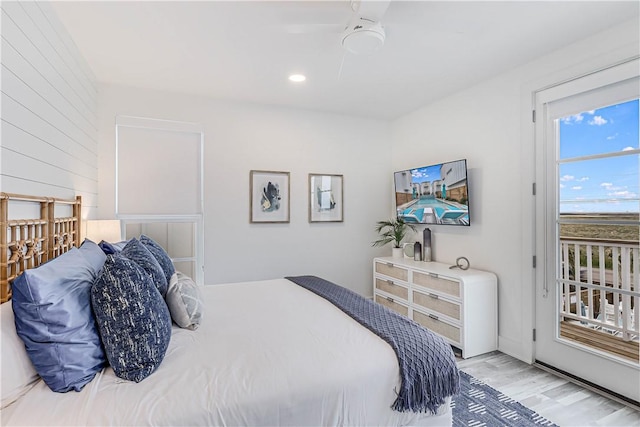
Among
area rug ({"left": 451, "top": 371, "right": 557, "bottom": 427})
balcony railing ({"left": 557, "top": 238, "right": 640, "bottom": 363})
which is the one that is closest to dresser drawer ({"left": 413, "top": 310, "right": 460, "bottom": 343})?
area rug ({"left": 451, "top": 371, "right": 557, "bottom": 427})

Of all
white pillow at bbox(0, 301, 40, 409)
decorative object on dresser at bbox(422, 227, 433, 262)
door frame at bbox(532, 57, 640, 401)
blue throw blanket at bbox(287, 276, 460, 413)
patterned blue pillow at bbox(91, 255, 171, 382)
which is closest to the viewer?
white pillow at bbox(0, 301, 40, 409)

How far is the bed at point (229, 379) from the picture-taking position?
1138 mm

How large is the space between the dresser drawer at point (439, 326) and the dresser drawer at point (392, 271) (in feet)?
1.31

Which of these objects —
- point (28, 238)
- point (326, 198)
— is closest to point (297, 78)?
point (326, 198)

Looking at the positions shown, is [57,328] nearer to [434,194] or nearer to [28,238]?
[28,238]

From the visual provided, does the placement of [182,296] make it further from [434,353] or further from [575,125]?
[575,125]

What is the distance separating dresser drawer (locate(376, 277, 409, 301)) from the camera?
3.70 meters

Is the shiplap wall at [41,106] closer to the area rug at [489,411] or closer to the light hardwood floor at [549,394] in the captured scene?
the area rug at [489,411]

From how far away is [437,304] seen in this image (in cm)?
324

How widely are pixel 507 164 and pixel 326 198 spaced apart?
207cm

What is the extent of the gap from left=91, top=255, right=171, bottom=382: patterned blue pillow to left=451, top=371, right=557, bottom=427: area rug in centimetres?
180

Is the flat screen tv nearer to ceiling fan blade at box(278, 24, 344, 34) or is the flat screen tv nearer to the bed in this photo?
ceiling fan blade at box(278, 24, 344, 34)

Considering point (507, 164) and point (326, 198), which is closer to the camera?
point (507, 164)

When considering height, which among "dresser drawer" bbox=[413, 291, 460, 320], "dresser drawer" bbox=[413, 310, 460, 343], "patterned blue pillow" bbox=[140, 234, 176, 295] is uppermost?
"patterned blue pillow" bbox=[140, 234, 176, 295]
